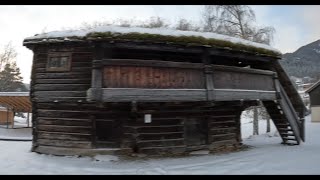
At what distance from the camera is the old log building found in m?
12.8

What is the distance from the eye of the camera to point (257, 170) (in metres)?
11.5

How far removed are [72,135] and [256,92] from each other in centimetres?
786

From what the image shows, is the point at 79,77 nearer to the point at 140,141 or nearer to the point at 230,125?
the point at 140,141

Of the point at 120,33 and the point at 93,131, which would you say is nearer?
the point at 120,33

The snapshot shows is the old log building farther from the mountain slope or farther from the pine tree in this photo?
the mountain slope

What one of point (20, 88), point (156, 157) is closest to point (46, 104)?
point (156, 157)

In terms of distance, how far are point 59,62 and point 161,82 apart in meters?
4.65

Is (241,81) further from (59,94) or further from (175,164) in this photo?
(59,94)

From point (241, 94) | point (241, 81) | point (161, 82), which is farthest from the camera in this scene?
point (241, 81)

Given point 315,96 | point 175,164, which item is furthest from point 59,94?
point 315,96

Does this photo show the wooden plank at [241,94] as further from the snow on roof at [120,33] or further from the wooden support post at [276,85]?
the snow on roof at [120,33]

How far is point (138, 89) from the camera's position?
1275cm

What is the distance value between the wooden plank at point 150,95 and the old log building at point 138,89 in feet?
0.11

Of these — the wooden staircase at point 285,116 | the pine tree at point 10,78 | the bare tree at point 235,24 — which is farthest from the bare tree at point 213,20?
the pine tree at point 10,78
